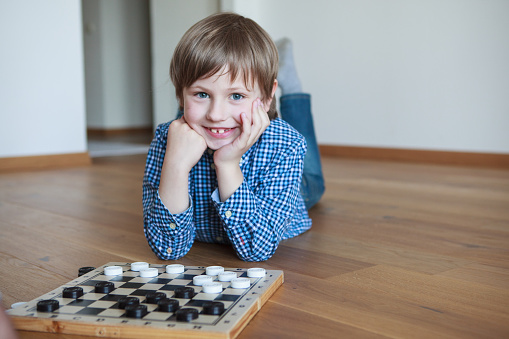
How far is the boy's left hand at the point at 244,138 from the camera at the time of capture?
3.46 feet

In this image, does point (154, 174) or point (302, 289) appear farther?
point (154, 174)

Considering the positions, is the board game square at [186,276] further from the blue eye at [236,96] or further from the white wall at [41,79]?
the white wall at [41,79]

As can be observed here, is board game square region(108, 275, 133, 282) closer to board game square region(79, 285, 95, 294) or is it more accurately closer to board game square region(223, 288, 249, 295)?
board game square region(79, 285, 95, 294)

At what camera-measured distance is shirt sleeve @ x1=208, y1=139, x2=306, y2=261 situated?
1096mm

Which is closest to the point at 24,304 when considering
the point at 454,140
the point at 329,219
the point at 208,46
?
the point at 208,46

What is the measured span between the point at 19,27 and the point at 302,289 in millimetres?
2594

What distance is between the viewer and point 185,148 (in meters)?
1.08

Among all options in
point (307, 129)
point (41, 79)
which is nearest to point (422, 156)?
point (307, 129)

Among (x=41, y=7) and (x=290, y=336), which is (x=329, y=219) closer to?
(x=290, y=336)

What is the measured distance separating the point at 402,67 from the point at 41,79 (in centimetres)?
211

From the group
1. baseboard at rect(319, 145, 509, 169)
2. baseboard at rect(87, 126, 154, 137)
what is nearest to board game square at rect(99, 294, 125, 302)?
baseboard at rect(319, 145, 509, 169)

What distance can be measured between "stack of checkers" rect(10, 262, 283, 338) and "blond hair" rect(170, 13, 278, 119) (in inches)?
15.0

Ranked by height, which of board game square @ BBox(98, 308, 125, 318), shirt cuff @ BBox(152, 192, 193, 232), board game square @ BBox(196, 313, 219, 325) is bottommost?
board game square @ BBox(98, 308, 125, 318)

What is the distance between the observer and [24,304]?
841mm
